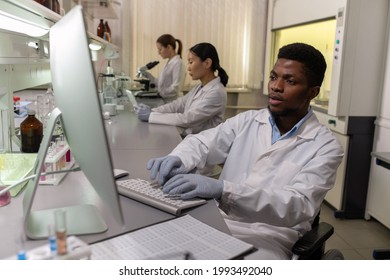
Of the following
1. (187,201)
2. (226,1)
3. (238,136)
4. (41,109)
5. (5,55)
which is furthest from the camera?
(226,1)

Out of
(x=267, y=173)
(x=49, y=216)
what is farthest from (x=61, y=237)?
(x=267, y=173)

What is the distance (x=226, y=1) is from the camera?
176 inches

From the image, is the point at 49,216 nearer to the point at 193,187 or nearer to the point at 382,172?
Answer: the point at 193,187

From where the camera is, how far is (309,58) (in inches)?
52.7

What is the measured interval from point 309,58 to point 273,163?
40cm

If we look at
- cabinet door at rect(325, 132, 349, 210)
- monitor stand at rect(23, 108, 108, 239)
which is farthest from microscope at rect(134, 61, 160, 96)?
monitor stand at rect(23, 108, 108, 239)

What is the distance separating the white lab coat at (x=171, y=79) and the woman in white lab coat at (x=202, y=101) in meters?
1.36

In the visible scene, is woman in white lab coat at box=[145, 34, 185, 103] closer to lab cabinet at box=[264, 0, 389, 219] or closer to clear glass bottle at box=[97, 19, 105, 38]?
clear glass bottle at box=[97, 19, 105, 38]

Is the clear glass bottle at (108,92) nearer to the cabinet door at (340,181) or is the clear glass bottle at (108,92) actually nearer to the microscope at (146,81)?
the microscope at (146,81)

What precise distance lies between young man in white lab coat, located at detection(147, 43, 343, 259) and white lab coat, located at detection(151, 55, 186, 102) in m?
2.53

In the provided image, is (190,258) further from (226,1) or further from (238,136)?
(226,1)

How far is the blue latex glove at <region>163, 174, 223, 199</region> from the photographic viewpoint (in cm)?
109
